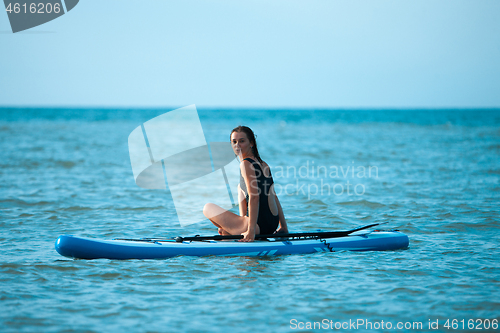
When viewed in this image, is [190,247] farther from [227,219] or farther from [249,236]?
[249,236]

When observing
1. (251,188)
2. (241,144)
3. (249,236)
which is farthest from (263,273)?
(241,144)

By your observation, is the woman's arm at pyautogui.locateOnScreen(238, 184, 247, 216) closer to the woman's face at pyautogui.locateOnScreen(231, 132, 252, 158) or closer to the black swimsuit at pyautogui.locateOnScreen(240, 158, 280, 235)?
the black swimsuit at pyautogui.locateOnScreen(240, 158, 280, 235)

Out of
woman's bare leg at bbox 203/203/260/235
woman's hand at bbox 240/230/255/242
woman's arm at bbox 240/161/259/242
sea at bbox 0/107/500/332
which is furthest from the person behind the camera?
woman's bare leg at bbox 203/203/260/235

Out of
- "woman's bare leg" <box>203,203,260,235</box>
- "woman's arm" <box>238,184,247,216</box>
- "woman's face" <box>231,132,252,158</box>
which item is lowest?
"woman's bare leg" <box>203,203,260,235</box>

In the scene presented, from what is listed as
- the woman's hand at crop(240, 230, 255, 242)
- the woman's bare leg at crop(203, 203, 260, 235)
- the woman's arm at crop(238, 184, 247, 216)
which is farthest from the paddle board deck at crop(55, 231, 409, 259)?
the woman's arm at crop(238, 184, 247, 216)

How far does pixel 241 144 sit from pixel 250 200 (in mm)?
568

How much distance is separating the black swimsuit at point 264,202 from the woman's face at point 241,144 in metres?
0.12

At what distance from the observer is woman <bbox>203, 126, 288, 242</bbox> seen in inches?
181

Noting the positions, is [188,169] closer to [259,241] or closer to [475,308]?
[259,241]

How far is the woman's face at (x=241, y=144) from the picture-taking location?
15.1ft

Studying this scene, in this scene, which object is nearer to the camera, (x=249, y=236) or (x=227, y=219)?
(x=249, y=236)

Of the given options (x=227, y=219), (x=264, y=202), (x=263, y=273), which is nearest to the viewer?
(x=263, y=273)

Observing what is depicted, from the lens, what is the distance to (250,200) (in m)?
4.56

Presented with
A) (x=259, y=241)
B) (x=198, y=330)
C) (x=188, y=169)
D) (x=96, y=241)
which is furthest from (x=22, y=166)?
(x=198, y=330)
